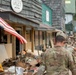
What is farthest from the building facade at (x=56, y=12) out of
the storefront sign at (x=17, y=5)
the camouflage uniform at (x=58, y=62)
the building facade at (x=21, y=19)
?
the camouflage uniform at (x=58, y=62)

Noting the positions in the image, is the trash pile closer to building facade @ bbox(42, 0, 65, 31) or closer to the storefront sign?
the storefront sign

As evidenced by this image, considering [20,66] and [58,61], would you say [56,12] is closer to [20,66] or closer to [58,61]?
[20,66]

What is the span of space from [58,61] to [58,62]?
0.7 inches

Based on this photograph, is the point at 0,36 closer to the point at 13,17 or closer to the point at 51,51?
the point at 13,17

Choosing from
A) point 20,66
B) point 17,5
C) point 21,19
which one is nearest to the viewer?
point 20,66

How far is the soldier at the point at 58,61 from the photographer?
20.4 feet

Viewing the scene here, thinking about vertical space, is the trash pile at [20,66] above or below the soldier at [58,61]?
below

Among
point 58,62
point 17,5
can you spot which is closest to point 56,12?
point 17,5

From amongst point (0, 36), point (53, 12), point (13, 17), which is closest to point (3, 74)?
point (13, 17)

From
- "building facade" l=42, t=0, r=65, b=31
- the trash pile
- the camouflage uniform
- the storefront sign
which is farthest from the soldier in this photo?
"building facade" l=42, t=0, r=65, b=31

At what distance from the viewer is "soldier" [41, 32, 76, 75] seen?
6211mm

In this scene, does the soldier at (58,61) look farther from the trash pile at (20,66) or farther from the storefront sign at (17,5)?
the storefront sign at (17,5)

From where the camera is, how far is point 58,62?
6.25m

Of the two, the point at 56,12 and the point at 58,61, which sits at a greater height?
the point at 56,12
